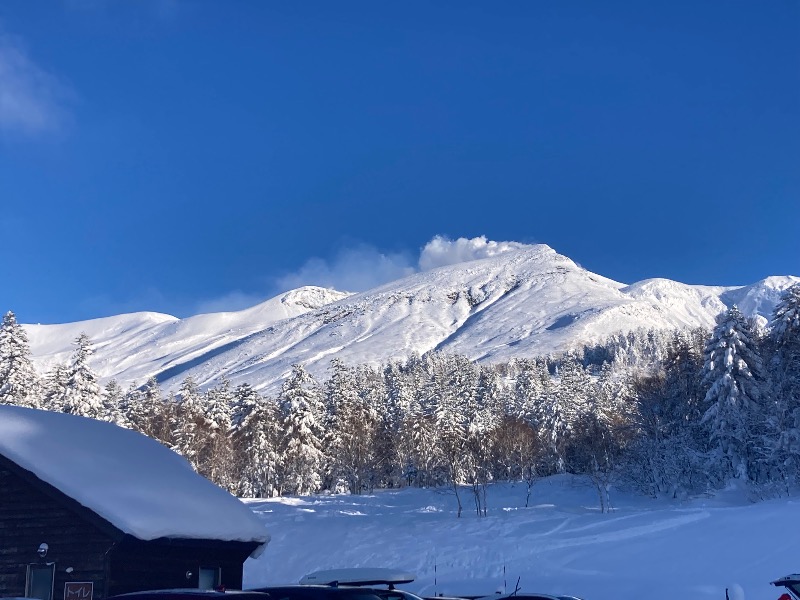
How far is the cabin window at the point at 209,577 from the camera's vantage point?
18297mm

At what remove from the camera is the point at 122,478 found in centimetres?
1739

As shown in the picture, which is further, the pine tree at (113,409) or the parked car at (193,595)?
the pine tree at (113,409)

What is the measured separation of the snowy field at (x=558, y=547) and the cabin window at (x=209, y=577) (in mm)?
9558

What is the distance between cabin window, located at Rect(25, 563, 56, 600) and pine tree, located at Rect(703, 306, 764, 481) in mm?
40807

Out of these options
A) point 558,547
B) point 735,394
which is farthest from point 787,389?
point 558,547

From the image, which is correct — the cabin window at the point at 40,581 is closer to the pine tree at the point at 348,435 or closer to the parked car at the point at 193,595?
the parked car at the point at 193,595

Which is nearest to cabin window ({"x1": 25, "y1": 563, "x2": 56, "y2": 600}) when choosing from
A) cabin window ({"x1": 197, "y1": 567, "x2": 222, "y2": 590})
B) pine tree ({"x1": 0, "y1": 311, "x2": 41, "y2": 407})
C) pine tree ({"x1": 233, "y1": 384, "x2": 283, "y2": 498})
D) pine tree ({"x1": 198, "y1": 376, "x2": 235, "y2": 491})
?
cabin window ({"x1": 197, "y1": 567, "x2": 222, "y2": 590})

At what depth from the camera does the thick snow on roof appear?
16.0 meters

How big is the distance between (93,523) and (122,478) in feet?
5.61

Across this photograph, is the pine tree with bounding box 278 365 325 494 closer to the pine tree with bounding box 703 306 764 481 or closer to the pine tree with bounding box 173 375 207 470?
the pine tree with bounding box 173 375 207 470

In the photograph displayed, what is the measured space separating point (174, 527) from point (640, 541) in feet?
74.6

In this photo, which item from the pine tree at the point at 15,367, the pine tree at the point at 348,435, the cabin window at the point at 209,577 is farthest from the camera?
the pine tree at the point at 348,435

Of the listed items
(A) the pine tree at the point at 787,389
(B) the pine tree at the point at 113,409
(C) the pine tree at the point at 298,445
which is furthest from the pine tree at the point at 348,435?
(A) the pine tree at the point at 787,389

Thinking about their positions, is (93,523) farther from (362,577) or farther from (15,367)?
(15,367)
